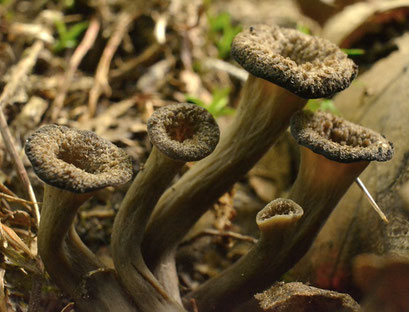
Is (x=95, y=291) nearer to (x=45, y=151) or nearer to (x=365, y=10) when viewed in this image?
(x=45, y=151)

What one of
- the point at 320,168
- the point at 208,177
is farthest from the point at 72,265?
the point at 320,168

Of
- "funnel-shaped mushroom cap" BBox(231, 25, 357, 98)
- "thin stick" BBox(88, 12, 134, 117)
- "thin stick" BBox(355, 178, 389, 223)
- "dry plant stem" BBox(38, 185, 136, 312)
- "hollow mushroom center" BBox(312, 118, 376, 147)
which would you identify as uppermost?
"funnel-shaped mushroom cap" BBox(231, 25, 357, 98)

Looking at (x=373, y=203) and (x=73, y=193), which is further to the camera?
(x=373, y=203)

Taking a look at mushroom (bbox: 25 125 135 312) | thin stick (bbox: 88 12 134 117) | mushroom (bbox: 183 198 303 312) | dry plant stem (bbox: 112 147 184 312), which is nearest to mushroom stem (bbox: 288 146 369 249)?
mushroom (bbox: 183 198 303 312)

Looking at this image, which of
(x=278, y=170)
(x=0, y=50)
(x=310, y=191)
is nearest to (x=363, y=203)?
(x=310, y=191)

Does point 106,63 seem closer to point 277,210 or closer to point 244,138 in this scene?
point 244,138

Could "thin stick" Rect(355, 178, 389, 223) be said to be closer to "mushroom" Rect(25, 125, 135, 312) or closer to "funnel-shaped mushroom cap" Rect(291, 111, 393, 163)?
"funnel-shaped mushroom cap" Rect(291, 111, 393, 163)

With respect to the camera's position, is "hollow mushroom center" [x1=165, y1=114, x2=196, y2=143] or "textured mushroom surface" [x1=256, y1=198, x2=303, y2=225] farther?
"hollow mushroom center" [x1=165, y1=114, x2=196, y2=143]
